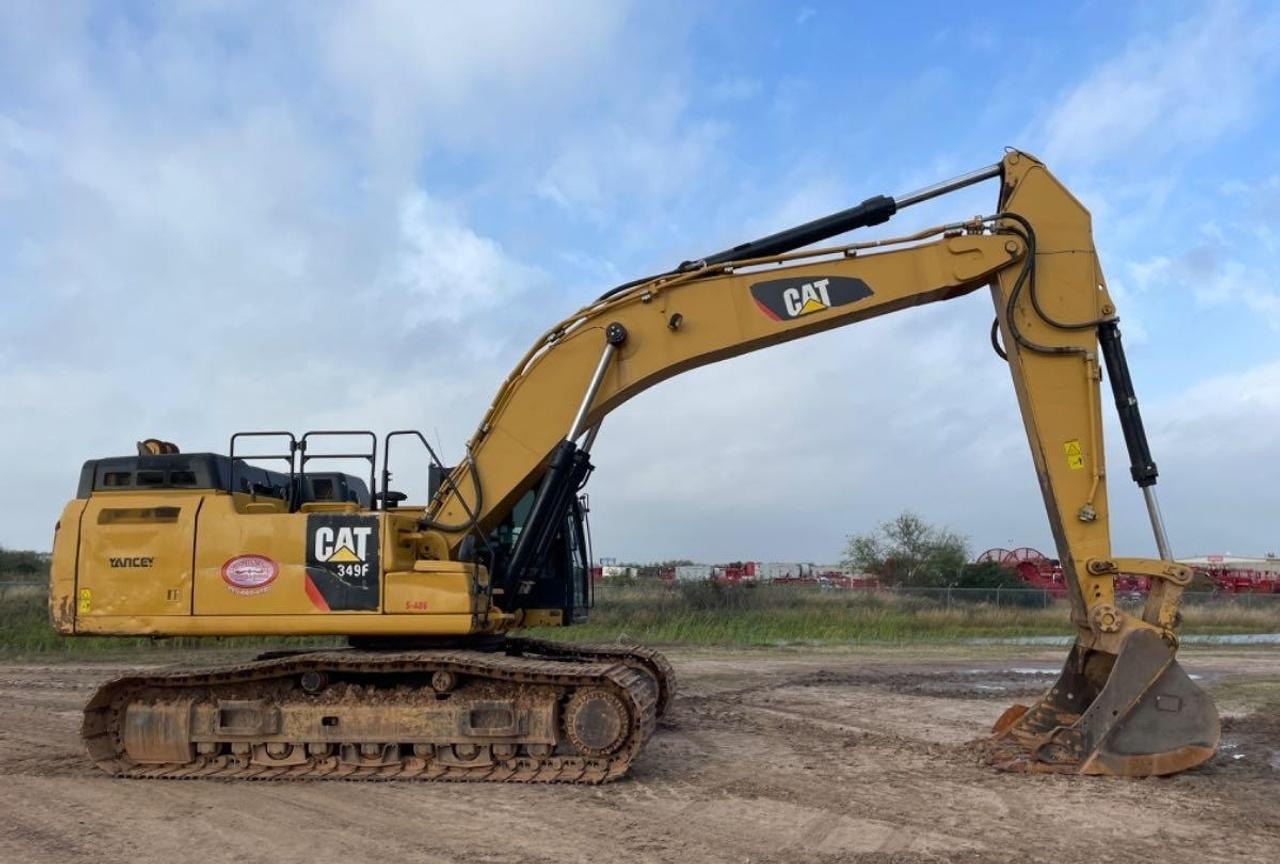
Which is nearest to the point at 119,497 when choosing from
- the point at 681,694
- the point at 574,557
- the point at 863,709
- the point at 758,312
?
the point at 574,557

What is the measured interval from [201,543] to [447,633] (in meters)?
2.16

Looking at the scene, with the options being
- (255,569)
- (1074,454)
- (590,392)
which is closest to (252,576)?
(255,569)

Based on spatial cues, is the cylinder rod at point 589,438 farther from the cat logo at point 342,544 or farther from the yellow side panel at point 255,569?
the yellow side panel at point 255,569

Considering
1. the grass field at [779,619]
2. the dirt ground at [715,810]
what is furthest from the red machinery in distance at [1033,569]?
the dirt ground at [715,810]

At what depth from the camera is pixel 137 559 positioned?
895cm

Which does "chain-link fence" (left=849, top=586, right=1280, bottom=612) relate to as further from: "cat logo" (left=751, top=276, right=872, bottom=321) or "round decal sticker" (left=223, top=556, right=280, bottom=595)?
"round decal sticker" (left=223, top=556, right=280, bottom=595)

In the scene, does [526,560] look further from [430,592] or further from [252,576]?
[252,576]

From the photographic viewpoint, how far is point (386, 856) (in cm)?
648

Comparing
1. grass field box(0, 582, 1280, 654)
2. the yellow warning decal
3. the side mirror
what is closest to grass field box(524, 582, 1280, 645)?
grass field box(0, 582, 1280, 654)

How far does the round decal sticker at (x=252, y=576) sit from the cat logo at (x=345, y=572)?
31cm

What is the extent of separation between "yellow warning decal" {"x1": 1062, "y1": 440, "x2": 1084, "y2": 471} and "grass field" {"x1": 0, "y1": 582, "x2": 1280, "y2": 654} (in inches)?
528

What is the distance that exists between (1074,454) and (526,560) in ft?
15.1

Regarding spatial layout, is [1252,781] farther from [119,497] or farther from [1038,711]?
[119,497]

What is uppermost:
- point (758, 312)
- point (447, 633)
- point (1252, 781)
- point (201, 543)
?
point (758, 312)
